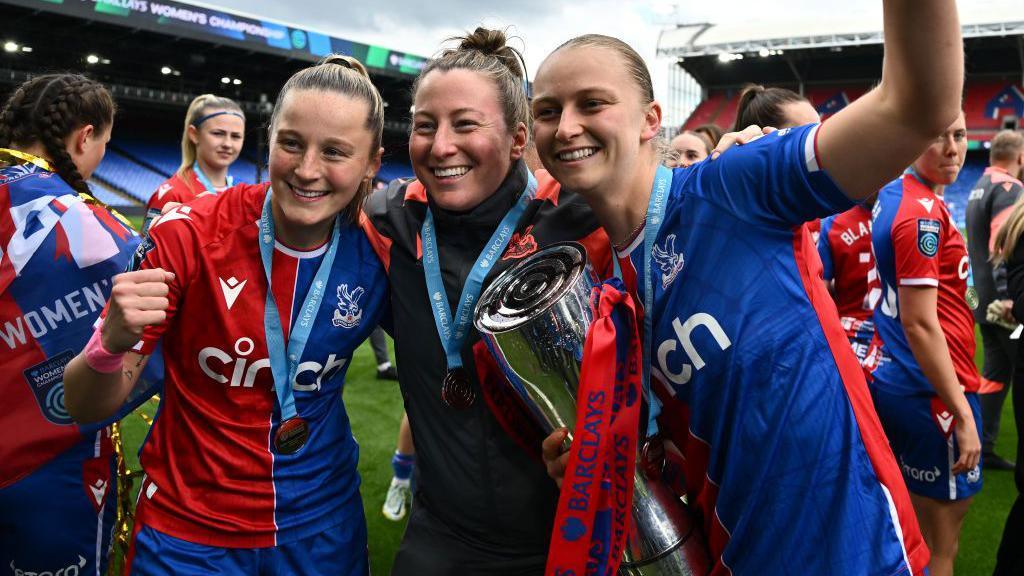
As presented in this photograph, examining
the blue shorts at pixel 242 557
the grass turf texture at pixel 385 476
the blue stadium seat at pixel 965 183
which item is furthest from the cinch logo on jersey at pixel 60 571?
the blue stadium seat at pixel 965 183

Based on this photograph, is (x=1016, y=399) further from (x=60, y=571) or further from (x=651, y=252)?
(x=60, y=571)

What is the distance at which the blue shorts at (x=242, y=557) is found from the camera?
169 centimetres

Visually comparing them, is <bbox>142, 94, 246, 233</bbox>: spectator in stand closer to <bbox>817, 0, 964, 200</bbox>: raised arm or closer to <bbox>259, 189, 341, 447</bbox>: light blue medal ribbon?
<bbox>259, 189, 341, 447</bbox>: light blue medal ribbon

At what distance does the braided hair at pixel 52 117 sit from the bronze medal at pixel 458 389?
1.47 meters

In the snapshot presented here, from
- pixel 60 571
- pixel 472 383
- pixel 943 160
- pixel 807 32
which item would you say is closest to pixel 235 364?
pixel 472 383

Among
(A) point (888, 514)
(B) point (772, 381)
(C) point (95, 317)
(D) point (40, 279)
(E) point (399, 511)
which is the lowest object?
(E) point (399, 511)

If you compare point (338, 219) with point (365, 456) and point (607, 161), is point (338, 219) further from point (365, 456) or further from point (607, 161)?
point (365, 456)

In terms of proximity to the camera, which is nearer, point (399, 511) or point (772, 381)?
point (772, 381)

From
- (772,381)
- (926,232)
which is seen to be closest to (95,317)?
(772,381)

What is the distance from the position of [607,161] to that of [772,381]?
558 millimetres

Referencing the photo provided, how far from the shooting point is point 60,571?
6.64 feet

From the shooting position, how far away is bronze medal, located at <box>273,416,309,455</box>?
1747 mm

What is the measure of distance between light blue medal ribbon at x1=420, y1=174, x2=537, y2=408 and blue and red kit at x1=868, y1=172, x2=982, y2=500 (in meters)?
1.57

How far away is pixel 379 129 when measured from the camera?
195cm
